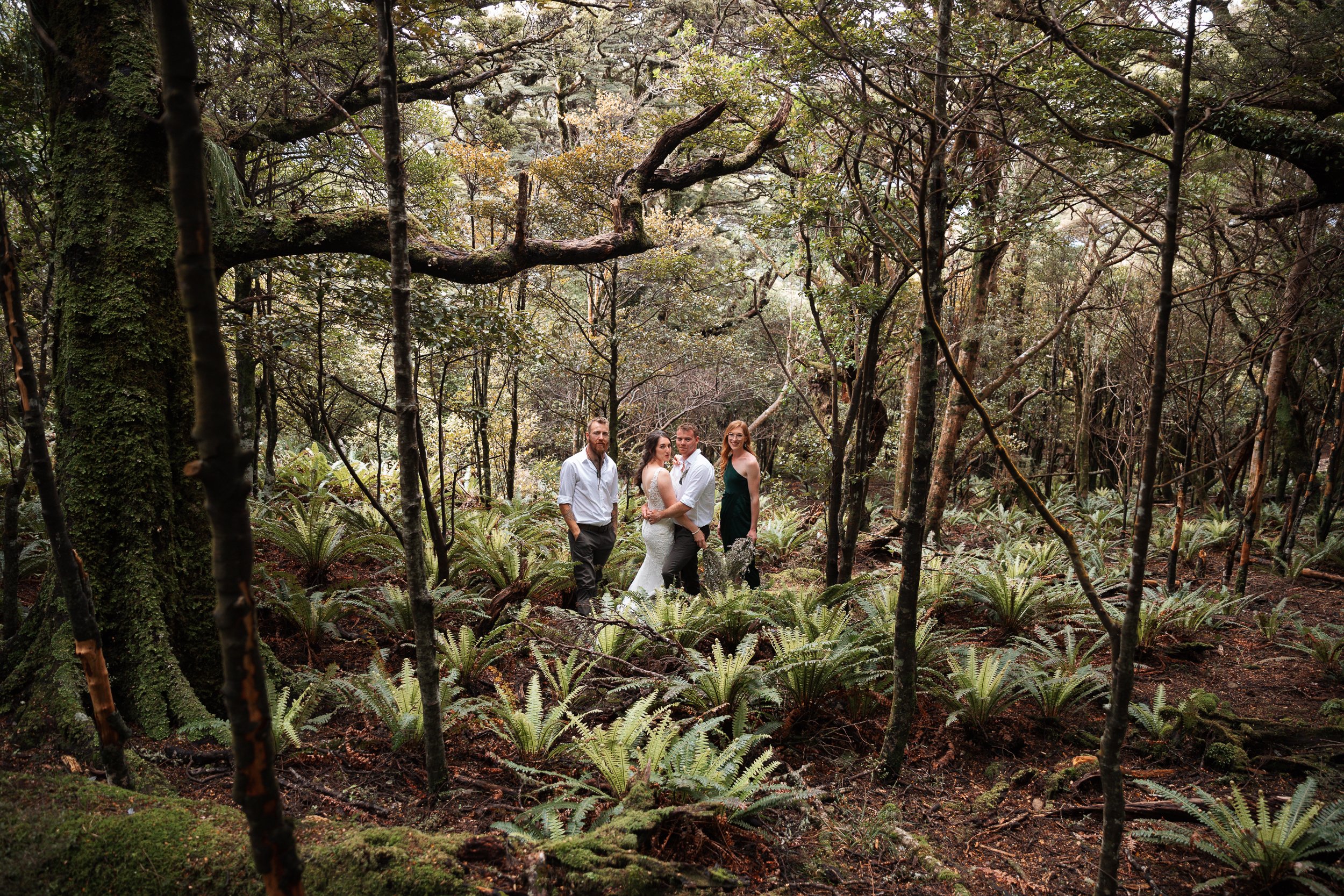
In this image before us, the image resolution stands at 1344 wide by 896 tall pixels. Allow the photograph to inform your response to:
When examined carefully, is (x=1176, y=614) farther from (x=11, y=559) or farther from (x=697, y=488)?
(x=11, y=559)

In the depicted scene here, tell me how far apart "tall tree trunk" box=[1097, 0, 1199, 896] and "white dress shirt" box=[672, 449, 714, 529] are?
11.6ft

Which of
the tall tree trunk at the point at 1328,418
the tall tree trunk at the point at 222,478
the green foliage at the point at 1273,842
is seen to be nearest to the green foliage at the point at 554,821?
the tall tree trunk at the point at 222,478

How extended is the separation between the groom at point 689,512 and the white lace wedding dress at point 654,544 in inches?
1.8

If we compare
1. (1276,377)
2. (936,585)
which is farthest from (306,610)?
(1276,377)

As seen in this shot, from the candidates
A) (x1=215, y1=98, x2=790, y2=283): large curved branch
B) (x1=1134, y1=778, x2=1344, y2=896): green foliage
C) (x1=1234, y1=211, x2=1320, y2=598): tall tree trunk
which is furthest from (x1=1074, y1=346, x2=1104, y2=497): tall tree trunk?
(x1=1134, y1=778, x2=1344, y2=896): green foliage

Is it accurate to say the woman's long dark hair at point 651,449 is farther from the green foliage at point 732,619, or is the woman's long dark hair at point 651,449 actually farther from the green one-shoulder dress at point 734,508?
the green foliage at point 732,619

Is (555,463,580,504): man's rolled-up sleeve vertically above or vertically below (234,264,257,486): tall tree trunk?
below

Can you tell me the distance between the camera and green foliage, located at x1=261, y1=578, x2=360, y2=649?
457cm

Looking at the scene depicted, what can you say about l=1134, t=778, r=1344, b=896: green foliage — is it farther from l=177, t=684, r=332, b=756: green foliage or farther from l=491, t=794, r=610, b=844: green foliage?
l=177, t=684, r=332, b=756: green foliage

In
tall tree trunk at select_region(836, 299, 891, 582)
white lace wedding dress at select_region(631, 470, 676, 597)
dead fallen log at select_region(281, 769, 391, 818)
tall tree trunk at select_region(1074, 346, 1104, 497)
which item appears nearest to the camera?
dead fallen log at select_region(281, 769, 391, 818)

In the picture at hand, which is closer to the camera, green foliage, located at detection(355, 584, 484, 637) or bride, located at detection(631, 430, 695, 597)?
green foliage, located at detection(355, 584, 484, 637)

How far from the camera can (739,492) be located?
6.27 meters

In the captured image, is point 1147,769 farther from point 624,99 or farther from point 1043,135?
point 624,99

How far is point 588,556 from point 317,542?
95.5 inches
